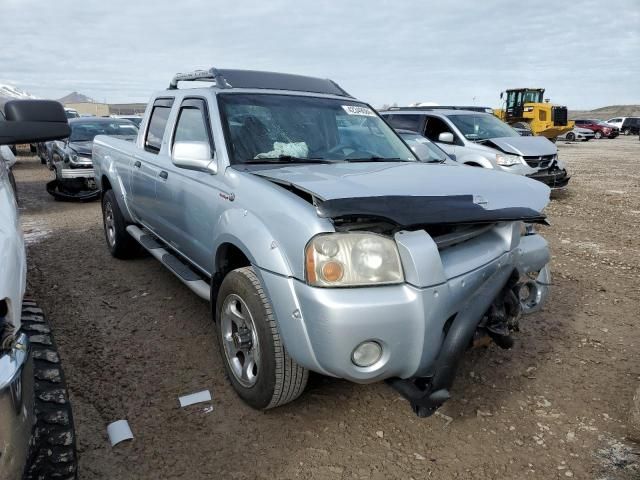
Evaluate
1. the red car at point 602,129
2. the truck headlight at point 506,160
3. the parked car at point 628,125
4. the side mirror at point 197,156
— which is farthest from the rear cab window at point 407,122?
the parked car at point 628,125

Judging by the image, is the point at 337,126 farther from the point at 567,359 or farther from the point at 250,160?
the point at 567,359

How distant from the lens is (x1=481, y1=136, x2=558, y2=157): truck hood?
31.4 feet

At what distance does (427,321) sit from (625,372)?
207 cm

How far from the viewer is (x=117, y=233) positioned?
5.39 m

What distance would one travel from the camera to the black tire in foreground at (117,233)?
533 cm

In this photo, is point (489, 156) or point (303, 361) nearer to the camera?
point (303, 361)

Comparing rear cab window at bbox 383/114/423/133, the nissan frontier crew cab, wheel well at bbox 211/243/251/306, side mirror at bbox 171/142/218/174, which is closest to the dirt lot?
the nissan frontier crew cab

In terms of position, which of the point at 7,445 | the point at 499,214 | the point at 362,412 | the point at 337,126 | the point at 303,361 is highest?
the point at 337,126

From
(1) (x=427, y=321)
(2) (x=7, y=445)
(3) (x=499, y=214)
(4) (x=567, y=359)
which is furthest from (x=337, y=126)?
(2) (x=7, y=445)

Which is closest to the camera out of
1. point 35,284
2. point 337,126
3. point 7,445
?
point 7,445

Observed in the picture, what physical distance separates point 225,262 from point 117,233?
297 centimetres

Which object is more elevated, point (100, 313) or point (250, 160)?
point (250, 160)

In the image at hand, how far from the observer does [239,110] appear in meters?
3.41

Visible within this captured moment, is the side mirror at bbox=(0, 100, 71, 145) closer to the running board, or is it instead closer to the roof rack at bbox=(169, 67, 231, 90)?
the running board
